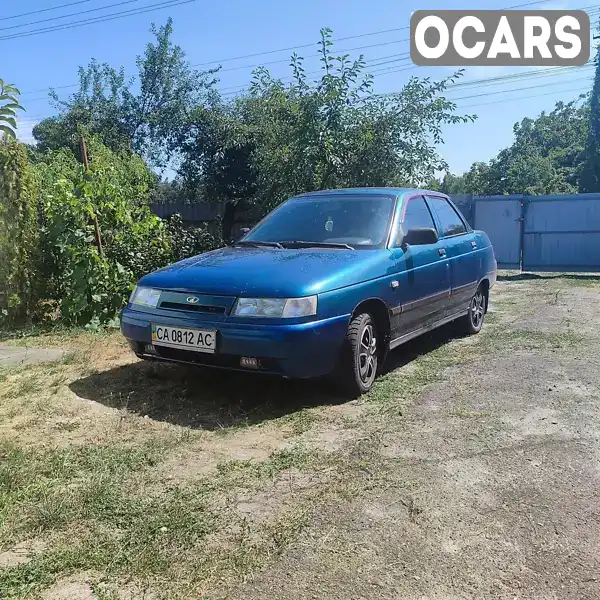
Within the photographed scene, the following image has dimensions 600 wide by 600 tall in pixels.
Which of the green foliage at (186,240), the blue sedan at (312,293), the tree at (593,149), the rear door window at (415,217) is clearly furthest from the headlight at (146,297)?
the tree at (593,149)

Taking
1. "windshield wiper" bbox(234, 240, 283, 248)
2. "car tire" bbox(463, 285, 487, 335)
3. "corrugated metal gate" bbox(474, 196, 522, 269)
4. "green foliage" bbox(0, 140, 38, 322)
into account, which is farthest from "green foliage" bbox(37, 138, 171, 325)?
"corrugated metal gate" bbox(474, 196, 522, 269)

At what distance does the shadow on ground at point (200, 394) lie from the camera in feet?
13.1

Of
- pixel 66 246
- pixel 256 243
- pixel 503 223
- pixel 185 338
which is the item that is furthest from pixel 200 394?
pixel 503 223

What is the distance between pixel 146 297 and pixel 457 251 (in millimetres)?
3159

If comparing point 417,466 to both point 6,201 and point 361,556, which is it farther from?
point 6,201

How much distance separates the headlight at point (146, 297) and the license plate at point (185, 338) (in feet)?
0.67

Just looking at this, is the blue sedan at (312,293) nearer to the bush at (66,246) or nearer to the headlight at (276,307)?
the headlight at (276,307)

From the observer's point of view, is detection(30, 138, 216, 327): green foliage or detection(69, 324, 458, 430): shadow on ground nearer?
detection(69, 324, 458, 430): shadow on ground

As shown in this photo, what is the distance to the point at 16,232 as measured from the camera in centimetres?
655

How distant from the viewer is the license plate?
3998 mm

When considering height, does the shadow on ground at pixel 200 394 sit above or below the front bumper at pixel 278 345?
below

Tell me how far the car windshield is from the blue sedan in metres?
0.01

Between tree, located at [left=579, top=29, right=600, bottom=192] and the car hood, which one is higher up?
tree, located at [left=579, top=29, right=600, bottom=192]

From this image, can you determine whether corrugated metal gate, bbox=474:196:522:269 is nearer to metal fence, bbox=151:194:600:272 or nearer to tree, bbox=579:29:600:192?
metal fence, bbox=151:194:600:272
